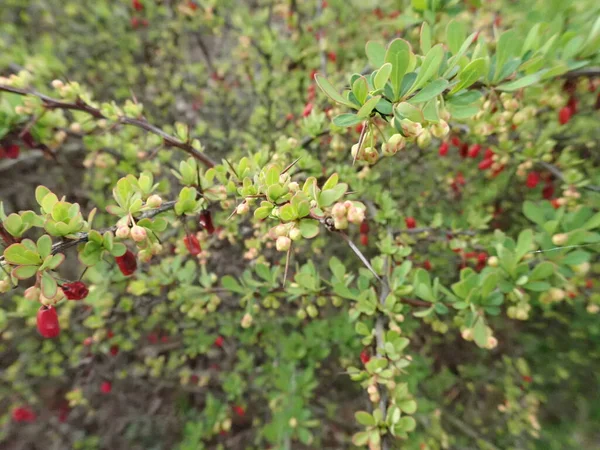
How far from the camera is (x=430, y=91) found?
570mm

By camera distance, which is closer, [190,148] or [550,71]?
[550,71]

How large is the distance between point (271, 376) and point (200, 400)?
117 cm

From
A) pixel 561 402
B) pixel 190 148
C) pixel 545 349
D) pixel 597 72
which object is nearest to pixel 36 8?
pixel 190 148

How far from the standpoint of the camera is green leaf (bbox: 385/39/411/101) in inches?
22.1

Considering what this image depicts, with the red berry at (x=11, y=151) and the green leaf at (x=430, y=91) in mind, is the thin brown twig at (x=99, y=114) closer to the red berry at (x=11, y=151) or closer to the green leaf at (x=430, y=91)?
the red berry at (x=11, y=151)

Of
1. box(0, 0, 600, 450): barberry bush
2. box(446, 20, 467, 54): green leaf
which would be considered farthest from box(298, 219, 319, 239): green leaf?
box(446, 20, 467, 54): green leaf

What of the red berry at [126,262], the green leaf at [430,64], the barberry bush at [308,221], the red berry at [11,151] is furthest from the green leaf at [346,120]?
the red berry at [11,151]

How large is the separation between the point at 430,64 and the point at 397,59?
0.05 m

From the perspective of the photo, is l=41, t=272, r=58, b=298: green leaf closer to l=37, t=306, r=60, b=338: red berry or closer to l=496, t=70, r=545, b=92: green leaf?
l=37, t=306, r=60, b=338: red berry

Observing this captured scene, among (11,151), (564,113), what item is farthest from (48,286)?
(564,113)

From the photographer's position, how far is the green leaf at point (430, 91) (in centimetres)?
56

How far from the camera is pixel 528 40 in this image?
29.8 inches

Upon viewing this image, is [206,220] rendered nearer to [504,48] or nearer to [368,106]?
[368,106]

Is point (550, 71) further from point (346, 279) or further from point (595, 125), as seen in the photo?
point (595, 125)
